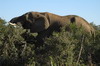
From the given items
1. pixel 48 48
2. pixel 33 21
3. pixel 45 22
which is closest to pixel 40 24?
pixel 45 22

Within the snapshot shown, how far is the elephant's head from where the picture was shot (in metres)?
18.0

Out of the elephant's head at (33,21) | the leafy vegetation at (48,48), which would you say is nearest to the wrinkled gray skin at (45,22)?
the elephant's head at (33,21)

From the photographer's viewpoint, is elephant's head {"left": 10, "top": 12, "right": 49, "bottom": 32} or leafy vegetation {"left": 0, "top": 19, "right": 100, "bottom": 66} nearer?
leafy vegetation {"left": 0, "top": 19, "right": 100, "bottom": 66}

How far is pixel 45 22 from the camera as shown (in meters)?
18.5

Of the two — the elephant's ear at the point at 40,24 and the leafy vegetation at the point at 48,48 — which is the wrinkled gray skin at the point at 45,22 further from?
the leafy vegetation at the point at 48,48

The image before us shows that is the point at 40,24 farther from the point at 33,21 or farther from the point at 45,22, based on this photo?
the point at 33,21

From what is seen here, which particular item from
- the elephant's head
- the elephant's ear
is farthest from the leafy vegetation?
the elephant's head

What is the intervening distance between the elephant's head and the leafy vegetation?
3279 mm

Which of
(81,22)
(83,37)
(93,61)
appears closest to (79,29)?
(83,37)

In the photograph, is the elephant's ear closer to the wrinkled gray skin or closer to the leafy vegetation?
the wrinkled gray skin

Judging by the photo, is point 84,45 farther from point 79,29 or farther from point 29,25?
point 29,25

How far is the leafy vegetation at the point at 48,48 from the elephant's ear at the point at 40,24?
10.4 feet

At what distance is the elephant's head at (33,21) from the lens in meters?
18.0

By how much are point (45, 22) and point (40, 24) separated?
1.35 ft
